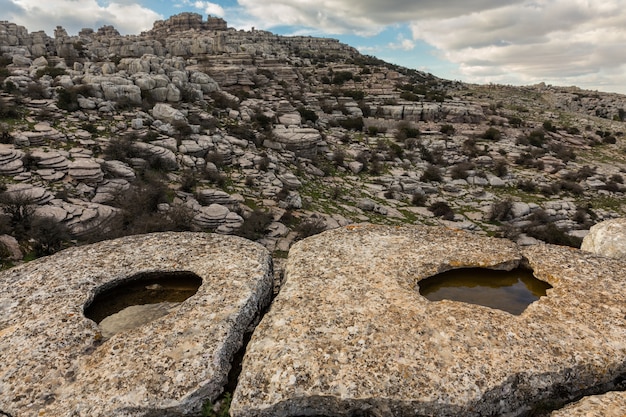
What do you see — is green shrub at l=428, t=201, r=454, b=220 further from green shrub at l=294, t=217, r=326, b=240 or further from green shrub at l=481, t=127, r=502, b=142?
green shrub at l=481, t=127, r=502, b=142

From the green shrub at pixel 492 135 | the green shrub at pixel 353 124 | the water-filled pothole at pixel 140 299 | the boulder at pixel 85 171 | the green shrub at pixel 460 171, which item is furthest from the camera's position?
the green shrub at pixel 353 124

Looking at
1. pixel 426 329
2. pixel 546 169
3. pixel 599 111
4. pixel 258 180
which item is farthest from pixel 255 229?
pixel 599 111

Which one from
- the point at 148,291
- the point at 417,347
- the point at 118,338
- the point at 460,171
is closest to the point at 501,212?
the point at 460,171

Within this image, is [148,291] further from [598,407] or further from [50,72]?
[50,72]

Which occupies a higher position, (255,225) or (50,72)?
(50,72)

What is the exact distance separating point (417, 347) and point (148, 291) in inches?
192

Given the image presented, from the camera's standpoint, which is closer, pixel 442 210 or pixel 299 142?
pixel 442 210

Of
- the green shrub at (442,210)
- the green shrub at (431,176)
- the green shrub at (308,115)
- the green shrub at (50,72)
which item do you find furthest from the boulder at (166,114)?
the green shrub at (442,210)

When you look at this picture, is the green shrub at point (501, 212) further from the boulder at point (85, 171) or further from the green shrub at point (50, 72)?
the green shrub at point (50, 72)

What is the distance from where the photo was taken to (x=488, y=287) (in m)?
6.59

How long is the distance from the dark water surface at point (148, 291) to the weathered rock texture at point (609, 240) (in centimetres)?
874

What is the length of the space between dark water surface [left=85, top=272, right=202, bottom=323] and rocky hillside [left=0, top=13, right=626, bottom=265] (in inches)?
285

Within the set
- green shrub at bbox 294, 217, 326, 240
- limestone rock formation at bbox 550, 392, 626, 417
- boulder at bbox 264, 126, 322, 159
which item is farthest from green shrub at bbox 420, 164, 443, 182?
limestone rock formation at bbox 550, 392, 626, 417

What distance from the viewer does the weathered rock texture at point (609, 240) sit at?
7.55m
